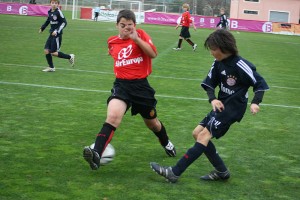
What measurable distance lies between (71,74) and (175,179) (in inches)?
334

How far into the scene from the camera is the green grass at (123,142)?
5.09 m

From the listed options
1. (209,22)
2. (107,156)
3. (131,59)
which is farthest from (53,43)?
(209,22)

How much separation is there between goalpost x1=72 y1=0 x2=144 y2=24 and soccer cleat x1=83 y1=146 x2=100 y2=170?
137 ft

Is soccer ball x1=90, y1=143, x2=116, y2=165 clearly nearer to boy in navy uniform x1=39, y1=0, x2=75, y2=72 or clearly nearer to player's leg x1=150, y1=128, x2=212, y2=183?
player's leg x1=150, y1=128, x2=212, y2=183

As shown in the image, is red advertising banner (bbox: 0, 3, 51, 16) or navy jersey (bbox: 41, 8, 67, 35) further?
red advertising banner (bbox: 0, 3, 51, 16)

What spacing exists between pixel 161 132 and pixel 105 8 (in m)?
46.2

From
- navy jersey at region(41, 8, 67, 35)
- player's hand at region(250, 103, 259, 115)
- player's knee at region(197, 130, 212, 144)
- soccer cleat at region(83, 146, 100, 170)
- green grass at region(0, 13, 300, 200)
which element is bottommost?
green grass at region(0, 13, 300, 200)

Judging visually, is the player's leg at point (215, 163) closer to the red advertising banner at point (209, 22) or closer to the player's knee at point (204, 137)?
the player's knee at point (204, 137)

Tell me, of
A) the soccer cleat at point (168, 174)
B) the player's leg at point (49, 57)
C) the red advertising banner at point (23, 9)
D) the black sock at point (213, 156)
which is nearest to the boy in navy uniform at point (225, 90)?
the soccer cleat at point (168, 174)

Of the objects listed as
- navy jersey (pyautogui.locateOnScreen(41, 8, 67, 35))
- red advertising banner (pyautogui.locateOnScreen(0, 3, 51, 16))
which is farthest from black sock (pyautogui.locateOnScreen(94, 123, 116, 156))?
red advertising banner (pyautogui.locateOnScreen(0, 3, 51, 16))

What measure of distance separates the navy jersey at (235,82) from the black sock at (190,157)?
43 centimetres

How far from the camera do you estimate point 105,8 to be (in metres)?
51.1

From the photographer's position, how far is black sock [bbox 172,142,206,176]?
204 inches

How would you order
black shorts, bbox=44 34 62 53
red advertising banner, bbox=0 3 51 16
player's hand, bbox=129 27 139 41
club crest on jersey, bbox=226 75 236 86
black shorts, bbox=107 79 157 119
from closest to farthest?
club crest on jersey, bbox=226 75 236 86
player's hand, bbox=129 27 139 41
black shorts, bbox=107 79 157 119
black shorts, bbox=44 34 62 53
red advertising banner, bbox=0 3 51 16
